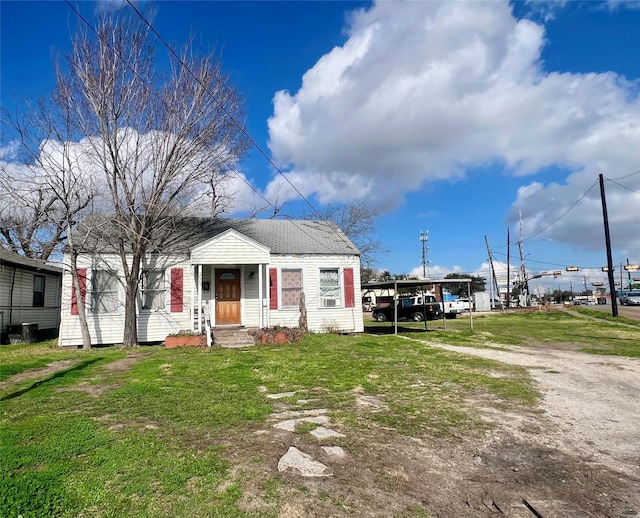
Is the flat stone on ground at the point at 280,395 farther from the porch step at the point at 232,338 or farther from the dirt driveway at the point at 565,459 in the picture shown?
the porch step at the point at 232,338

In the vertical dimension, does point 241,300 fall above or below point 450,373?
above

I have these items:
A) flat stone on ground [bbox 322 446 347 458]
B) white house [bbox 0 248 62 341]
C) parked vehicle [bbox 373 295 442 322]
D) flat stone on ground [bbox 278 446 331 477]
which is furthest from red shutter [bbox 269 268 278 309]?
parked vehicle [bbox 373 295 442 322]

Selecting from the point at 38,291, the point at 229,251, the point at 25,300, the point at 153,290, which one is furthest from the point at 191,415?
the point at 38,291

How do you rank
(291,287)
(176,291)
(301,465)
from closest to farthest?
(301,465)
(176,291)
(291,287)

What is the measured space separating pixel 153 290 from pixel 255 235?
173 inches

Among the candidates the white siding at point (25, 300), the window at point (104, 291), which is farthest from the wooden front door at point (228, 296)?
the white siding at point (25, 300)

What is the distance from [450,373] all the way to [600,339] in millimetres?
10464

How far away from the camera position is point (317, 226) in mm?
18625

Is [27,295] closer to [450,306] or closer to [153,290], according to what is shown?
[153,290]

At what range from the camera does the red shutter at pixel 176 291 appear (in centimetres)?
1414

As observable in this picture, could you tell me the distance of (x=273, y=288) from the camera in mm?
15234

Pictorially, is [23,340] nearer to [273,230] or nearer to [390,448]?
[273,230]

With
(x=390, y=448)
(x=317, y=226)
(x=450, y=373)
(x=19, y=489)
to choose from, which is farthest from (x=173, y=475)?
(x=317, y=226)

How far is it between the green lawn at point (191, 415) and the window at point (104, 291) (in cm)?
253
